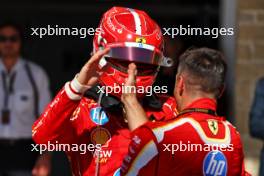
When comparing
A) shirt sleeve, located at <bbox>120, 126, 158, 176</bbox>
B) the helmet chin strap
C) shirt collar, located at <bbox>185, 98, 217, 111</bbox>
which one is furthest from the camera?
the helmet chin strap

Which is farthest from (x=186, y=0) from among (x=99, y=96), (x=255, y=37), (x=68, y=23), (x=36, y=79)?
(x=99, y=96)

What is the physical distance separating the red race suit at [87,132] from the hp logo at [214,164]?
385 millimetres

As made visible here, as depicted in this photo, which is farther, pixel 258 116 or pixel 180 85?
pixel 258 116

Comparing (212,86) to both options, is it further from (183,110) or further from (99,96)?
(99,96)

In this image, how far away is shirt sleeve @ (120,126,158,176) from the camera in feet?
9.56

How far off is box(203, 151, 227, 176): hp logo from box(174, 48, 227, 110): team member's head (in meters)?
0.23

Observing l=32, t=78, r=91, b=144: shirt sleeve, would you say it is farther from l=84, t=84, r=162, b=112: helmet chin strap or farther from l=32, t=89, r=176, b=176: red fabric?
l=84, t=84, r=162, b=112: helmet chin strap

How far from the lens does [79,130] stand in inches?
129

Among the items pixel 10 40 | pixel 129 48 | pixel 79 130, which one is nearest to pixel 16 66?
pixel 10 40

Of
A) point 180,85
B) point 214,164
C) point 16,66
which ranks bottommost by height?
point 16,66

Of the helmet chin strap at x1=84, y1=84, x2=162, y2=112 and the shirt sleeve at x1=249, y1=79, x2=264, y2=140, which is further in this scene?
the shirt sleeve at x1=249, y1=79, x2=264, y2=140

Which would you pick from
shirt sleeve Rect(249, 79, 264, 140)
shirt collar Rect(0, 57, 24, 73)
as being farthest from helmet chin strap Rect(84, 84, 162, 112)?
shirt collar Rect(0, 57, 24, 73)

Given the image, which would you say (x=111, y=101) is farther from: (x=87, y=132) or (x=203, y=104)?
(x=203, y=104)

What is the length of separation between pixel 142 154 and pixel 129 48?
47 centimetres
